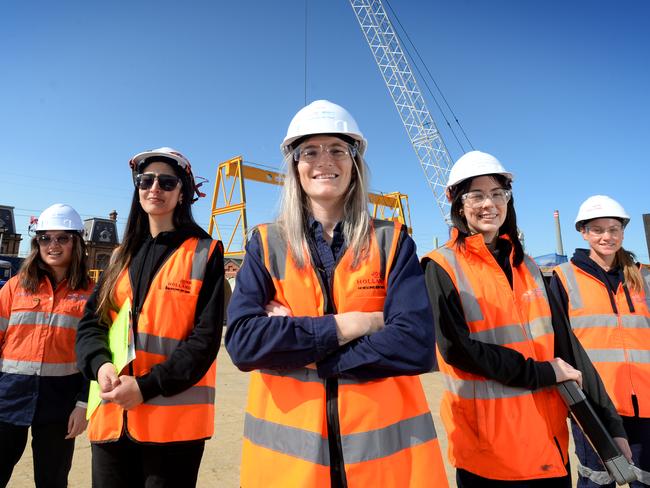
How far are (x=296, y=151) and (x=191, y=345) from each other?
→ 118cm

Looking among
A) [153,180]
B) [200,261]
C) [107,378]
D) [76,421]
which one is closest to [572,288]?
[200,261]

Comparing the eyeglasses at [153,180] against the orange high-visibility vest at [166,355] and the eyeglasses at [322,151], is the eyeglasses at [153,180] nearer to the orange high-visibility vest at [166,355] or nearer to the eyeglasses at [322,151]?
the orange high-visibility vest at [166,355]

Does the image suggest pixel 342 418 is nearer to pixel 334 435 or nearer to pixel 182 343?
pixel 334 435

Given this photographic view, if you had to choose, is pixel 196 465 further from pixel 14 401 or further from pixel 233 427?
pixel 233 427

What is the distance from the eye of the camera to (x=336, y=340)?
158 cm

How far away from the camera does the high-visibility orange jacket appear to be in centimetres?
288

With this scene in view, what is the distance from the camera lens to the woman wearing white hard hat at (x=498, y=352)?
200cm

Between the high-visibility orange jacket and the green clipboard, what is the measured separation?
3.28ft

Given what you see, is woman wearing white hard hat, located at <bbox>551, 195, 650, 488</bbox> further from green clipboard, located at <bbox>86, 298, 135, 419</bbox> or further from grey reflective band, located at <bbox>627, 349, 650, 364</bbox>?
green clipboard, located at <bbox>86, 298, 135, 419</bbox>

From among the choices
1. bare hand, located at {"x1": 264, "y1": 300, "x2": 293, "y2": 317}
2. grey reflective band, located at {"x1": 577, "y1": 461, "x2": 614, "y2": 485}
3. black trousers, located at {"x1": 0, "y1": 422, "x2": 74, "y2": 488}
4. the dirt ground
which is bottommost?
the dirt ground

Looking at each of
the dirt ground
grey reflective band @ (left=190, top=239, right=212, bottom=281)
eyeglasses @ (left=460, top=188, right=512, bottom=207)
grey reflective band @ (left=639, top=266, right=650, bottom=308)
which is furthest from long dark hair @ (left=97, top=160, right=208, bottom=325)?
grey reflective band @ (left=639, top=266, right=650, bottom=308)

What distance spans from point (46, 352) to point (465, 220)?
3147mm

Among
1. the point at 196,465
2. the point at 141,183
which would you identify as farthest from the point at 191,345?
the point at 141,183

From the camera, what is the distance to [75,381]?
3131mm
